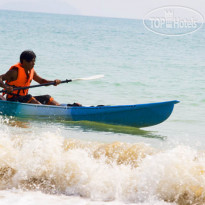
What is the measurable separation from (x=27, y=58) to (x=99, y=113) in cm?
145

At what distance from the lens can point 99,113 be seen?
24.2ft

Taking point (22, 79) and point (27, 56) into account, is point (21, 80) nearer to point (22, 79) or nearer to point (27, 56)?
point (22, 79)

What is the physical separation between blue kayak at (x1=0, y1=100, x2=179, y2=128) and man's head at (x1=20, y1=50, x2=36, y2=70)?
636 mm

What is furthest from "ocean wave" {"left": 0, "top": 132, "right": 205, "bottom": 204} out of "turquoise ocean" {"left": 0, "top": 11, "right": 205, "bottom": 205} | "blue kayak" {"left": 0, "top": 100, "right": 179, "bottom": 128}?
"blue kayak" {"left": 0, "top": 100, "right": 179, "bottom": 128}

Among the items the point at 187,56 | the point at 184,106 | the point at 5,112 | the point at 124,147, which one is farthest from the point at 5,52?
the point at 124,147

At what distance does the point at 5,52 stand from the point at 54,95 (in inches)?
382

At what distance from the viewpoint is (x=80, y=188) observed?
14.3 feet

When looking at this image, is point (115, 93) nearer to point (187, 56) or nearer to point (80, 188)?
point (80, 188)

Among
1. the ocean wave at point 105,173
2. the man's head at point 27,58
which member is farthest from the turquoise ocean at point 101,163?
the man's head at point 27,58

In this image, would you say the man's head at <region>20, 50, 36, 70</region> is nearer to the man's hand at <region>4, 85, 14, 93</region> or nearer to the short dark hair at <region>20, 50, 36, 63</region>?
the short dark hair at <region>20, 50, 36, 63</region>

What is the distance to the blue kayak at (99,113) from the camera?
7.22m

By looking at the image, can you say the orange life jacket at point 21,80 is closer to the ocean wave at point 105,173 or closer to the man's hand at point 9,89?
the man's hand at point 9,89

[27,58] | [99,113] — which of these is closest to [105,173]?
[99,113]

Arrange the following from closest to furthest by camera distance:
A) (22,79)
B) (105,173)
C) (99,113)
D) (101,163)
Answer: (105,173)
(101,163)
(22,79)
(99,113)
